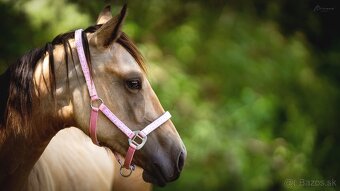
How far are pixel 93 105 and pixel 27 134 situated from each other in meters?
0.35

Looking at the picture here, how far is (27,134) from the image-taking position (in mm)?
2295

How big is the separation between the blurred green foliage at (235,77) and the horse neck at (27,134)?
2.15m

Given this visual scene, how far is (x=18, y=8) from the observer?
4.32 meters

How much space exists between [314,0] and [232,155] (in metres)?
2.09

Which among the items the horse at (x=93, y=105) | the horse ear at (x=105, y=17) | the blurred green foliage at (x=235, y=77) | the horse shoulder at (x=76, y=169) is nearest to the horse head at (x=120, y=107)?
the horse at (x=93, y=105)

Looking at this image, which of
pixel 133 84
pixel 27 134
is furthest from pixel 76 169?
pixel 133 84

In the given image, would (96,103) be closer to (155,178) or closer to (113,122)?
(113,122)

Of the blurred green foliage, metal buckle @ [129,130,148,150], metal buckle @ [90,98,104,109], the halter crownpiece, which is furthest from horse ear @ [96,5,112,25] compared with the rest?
the blurred green foliage

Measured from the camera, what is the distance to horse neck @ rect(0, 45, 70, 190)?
228 cm

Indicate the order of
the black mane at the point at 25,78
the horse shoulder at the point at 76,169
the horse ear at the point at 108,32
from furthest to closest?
the horse shoulder at the point at 76,169 < the black mane at the point at 25,78 < the horse ear at the point at 108,32

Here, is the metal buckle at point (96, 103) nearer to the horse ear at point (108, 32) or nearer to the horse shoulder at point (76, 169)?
the horse ear at point (108, 32)

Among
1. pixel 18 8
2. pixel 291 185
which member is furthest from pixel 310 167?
pixel 18 8

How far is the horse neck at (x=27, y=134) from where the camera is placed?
89.6 inches

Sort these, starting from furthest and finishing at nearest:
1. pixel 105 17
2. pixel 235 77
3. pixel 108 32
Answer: pixel 235 77, pixel 105 17, pixel 108 32
